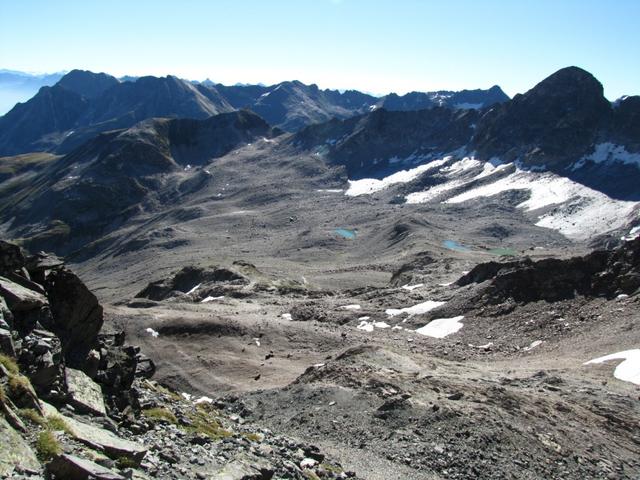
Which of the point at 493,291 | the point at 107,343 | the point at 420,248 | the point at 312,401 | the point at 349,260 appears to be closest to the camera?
the point at 107,343

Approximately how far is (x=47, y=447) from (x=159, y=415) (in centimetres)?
1155

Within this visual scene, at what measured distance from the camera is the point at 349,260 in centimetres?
16675

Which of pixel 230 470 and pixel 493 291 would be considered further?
pixel 493 291

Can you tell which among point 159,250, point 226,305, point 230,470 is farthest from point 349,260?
point 230,470

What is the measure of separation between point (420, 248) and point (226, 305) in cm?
7945

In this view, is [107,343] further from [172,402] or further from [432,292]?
[432,292]

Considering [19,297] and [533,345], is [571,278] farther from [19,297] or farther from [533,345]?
[19,297]

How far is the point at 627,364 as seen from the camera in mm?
42844

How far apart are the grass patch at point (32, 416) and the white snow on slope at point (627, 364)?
123 feet

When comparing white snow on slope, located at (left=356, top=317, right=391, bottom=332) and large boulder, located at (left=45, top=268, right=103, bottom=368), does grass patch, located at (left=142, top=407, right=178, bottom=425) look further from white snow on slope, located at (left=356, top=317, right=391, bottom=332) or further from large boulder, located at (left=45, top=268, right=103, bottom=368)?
white snow on slope, located at (left=356, top=317, right=391, bottom=332)

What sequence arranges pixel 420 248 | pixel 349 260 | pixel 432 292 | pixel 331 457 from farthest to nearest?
1. pixel 349 260
2. pixel 420 248
3. pixel 432 292
4. pixel 331 457

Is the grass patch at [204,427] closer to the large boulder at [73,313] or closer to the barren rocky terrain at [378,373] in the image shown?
the barren rocky terrain at [378,373]

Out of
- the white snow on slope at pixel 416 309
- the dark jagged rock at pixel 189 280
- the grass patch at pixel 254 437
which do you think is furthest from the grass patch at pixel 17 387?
the dark jagged rock at pixel 189 280

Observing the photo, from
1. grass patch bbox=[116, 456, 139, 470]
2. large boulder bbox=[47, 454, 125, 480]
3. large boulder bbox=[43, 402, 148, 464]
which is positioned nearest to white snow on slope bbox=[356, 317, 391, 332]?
large boulder bbox=[43, 402, 148, 464]
